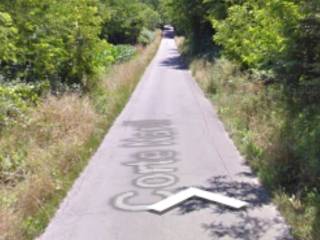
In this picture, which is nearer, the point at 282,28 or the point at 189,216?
the point at 189,216

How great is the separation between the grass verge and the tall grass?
3608mm

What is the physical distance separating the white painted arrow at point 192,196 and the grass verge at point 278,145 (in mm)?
656

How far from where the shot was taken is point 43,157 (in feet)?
30.0

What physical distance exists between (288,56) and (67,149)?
484 cm

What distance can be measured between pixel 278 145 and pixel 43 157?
4.49 meters

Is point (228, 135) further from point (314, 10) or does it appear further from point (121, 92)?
point (121, 92)

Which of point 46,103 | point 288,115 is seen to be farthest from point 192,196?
point 46,103

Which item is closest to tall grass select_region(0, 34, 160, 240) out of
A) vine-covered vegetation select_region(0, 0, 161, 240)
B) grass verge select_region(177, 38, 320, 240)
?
vine-covered vegetation select_region(0, 0, 161, 240)

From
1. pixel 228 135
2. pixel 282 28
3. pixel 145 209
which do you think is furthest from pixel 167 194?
pixel 228 135

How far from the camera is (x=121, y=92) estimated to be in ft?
67.6

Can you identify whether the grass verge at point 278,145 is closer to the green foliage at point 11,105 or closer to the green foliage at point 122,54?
the green foliage at point 11,105

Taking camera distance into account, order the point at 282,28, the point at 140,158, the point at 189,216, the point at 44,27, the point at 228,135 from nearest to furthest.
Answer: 1. the point at 189,216
2. the point at 282,28
3. the point at 140,158
4. the point at 228,135
5. the point at 44,27

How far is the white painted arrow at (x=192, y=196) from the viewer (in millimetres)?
7706

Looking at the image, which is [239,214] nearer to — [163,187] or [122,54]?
[163,187]
